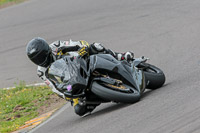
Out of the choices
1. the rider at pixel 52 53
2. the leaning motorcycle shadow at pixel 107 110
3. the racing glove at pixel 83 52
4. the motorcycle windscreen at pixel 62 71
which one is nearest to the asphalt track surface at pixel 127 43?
the leaning motorcycle shadow at pixel 107 110

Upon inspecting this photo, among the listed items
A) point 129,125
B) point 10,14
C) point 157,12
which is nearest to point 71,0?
point 10,14

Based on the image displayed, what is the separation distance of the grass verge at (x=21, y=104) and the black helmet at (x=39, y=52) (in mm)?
1622

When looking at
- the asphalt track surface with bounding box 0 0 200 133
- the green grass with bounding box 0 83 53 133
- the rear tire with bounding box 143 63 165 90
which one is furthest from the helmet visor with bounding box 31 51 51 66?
the rear tire with bounding box 143 63 165 90

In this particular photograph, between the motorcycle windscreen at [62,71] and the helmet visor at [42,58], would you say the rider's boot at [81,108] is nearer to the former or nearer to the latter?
the motorcycle windscreen at [62,71]

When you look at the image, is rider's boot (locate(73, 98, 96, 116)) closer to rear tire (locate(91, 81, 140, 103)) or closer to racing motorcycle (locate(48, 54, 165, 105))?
racing motorcycle (locate(48, 54, 165, 105))

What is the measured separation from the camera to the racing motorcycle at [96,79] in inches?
275

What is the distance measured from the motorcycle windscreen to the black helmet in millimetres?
559

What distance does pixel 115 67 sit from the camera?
24.3 feet

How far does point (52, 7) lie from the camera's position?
64.8ft

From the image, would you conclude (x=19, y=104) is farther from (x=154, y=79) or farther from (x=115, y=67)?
(x=115, y=67)

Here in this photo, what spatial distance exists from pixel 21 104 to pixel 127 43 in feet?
13.5

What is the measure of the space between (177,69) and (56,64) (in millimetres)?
3428

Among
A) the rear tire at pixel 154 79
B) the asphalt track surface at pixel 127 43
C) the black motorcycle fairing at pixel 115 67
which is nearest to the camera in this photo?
the asphalt track surface at pixel 127 43

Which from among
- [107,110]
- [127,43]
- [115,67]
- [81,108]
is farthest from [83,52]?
[127,43]
